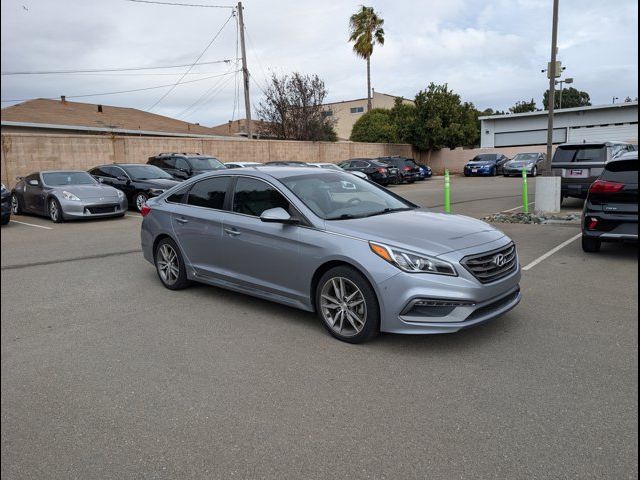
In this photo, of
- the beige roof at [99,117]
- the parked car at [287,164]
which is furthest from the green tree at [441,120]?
the parked car at [287,164]

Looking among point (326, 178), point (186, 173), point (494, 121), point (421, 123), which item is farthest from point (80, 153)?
point (494, 121)

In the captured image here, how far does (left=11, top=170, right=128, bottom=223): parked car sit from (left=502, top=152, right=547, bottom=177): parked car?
2568 centimetres

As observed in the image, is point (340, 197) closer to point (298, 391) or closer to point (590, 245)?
point (298, 391)

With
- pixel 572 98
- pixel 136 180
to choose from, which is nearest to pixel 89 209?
pixel 136 180

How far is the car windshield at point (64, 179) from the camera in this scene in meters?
13.7

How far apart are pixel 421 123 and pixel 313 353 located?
38418 millimetres

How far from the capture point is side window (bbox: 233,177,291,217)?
530 cm

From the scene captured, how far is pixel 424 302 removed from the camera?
4188 mm

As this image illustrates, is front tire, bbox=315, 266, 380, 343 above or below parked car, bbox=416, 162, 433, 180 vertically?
below

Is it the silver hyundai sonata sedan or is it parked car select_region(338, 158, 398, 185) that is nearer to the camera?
the silver hyundai sonata sedan

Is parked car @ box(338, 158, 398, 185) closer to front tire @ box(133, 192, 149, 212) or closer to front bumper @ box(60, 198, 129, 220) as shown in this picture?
front tire @ box(133, 192, 149, 212)

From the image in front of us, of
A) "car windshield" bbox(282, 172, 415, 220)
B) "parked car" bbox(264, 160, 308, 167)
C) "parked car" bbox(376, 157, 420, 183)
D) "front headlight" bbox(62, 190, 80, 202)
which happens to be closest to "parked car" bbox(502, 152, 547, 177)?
"parked car" bbox(376, 157, 420, 183)

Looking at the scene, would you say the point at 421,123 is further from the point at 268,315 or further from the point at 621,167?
the point at 268,315

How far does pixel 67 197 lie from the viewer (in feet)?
42.2
